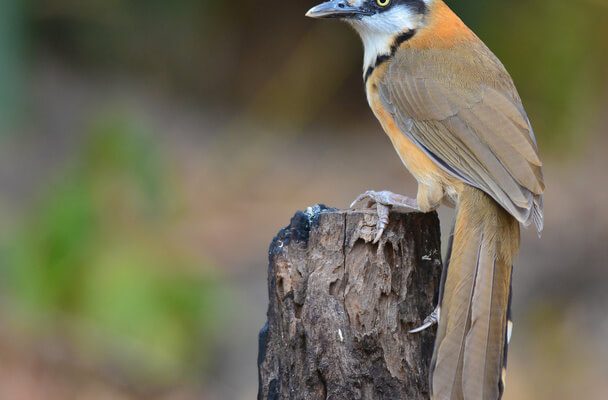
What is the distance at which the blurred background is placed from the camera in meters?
7.62

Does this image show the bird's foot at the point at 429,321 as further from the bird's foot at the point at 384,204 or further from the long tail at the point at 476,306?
the bird's foot at the point at 384,204

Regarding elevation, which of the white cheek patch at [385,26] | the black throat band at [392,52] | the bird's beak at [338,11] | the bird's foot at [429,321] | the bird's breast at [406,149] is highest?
the bird's beak at [338,11]

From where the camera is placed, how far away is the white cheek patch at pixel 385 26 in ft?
17.2

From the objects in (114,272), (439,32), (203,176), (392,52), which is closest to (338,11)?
(392,52)

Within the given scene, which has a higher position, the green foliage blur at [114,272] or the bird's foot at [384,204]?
the green foliage blur at [114,272]

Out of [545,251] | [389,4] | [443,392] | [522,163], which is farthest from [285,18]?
[443,392]

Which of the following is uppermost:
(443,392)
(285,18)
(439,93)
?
(285,18)

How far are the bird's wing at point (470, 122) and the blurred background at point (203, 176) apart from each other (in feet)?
10.8

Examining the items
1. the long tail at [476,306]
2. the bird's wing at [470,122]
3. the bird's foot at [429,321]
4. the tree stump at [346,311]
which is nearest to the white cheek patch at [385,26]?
the bird's wing at [470,122]

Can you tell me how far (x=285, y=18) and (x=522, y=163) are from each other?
6445mm

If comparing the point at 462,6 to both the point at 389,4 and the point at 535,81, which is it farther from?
the point at 389,4

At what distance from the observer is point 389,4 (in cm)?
530

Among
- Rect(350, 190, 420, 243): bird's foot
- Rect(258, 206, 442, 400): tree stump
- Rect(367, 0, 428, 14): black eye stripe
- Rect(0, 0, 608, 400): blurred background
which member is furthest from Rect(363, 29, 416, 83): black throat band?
Rect(0, 0, 608, 400): blurred background

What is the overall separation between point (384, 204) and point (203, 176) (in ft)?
19.3
